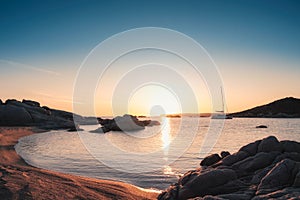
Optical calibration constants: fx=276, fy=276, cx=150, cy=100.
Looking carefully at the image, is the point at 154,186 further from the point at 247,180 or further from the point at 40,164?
the point at 40,164

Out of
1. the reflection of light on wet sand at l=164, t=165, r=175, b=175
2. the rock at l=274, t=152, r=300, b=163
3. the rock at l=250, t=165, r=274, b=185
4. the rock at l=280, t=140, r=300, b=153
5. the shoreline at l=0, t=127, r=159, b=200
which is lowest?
the reflection of light on wet sand at l=164, t=165, r=175, b=175

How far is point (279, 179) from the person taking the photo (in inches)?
416

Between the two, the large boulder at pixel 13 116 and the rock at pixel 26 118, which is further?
the rock at pixel 26 118

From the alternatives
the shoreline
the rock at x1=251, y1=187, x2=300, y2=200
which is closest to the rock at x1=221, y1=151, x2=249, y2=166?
the shoreline

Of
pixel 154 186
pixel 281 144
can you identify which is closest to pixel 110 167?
pixel 154 186

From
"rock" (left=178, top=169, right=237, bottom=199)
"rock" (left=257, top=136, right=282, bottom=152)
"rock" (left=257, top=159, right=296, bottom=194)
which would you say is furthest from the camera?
"rock" (left=257, top=136, right=282, bottom=152)

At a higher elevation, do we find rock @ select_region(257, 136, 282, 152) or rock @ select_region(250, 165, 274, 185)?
rock @ select_region(257, 136, 282, 152)

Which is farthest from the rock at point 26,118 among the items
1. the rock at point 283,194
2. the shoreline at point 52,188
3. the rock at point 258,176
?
the rock at point 283,194

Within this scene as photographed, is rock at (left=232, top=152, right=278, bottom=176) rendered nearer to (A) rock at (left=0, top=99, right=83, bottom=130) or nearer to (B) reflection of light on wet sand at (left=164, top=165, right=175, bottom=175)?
(B) reflection of light on wet sand at (left=164, top=165, right=175, bottom=175)

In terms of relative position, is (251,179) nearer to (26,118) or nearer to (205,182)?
(205,182)

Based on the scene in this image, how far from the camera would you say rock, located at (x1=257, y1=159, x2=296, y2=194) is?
10.3 meters

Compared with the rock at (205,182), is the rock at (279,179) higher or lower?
higher

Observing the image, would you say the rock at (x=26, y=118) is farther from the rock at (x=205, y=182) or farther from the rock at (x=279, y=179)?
Answer: the rock at (x=279, y=179)

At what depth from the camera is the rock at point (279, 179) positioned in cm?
1025
